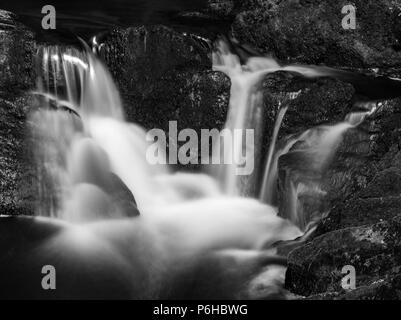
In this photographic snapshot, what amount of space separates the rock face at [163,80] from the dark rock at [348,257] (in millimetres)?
4195

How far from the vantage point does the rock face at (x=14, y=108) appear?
9.47 metres

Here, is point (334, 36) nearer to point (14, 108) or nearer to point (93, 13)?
point (93, 13)

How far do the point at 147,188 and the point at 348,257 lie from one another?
4646 mm

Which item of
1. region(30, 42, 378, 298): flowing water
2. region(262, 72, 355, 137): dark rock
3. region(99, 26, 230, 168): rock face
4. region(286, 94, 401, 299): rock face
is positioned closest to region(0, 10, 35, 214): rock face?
region(30, 42, 378, 298): flowing water

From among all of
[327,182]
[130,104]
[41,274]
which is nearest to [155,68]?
[130,104]

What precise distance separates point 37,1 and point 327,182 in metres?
6.92

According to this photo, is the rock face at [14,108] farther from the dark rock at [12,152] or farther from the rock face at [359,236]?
the rock face at [359,236]

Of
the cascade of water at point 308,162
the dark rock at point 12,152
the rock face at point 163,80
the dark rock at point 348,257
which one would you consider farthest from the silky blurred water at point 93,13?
the dark rock at point 348,257

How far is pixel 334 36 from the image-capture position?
12836 mm

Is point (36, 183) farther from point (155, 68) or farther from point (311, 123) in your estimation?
point (311, 123)

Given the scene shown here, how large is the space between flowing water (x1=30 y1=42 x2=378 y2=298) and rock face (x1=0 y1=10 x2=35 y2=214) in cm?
20

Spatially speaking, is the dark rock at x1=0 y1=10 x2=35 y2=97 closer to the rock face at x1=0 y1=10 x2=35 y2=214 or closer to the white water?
the rock face at x1=0 y1=10 x2=35 y2=214

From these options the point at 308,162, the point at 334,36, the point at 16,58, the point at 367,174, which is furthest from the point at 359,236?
the point at 334,36

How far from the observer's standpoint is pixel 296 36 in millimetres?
12922
